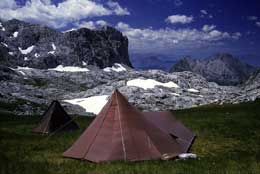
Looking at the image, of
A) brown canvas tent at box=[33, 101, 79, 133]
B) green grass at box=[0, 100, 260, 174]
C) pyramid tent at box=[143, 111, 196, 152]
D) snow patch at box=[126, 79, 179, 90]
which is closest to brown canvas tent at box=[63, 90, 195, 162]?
green grass at box=[0, 100, 260, 174]

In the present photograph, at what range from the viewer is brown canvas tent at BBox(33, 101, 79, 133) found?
41.5 m

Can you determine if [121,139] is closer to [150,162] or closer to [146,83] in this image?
[150,162]

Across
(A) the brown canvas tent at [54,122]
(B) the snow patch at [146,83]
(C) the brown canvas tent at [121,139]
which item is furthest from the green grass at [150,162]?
(B) the snow patch at [146,83]

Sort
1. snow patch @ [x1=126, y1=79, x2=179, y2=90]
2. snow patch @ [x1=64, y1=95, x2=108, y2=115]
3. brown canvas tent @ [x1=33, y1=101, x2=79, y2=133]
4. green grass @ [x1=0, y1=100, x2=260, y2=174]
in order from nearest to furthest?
green grass @ [x1=0, y1=100, x2=260, y2=174]
brown canvas tent @ [x1=33, y1=101, x2=79, y2=133]
snow patch @ [x1=64, y1=95, x2=108, y2=115]
snow patch @ [x1=126, y1=79, x2=179, y2=90]

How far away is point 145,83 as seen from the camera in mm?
189625

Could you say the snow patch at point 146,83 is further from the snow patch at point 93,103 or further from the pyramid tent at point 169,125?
the pyramid tent at point 169,125

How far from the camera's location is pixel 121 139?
21.2 meters

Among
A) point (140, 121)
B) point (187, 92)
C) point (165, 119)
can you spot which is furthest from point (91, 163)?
point (187, 92)

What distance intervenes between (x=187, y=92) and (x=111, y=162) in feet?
547

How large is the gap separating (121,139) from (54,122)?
2301cm

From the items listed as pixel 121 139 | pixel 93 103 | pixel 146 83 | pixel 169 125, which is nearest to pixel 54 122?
pixel 169 125

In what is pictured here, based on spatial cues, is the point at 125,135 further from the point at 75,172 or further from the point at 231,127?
the point at 231,127

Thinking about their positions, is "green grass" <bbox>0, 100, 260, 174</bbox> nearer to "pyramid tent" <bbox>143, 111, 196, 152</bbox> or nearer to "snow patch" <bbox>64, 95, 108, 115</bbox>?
"pyramid tent" <bbox>143, 111, 196, 152</bbox>

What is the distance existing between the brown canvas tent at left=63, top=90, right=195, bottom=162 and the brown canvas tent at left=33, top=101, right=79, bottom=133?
19340 millimetres
